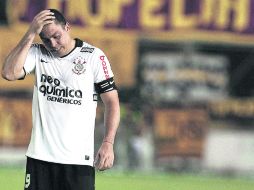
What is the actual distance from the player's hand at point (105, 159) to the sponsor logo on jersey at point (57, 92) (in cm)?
38

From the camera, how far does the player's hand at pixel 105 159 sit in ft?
20.5

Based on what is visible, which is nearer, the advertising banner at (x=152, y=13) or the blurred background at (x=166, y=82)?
the blurred background at (x=166, y=82)

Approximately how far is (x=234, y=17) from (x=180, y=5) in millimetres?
1109

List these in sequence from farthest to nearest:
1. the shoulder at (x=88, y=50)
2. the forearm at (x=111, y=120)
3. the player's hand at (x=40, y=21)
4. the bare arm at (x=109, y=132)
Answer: the shoulder at (x=88, y=50)
the forearm at (x=111, y=120)
the bare arm at (x=109, y=132)
the player's hand at (x=40, y=21)

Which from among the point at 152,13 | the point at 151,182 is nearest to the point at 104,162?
the point at 151,182

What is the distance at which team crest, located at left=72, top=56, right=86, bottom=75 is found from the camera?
6.44 meters

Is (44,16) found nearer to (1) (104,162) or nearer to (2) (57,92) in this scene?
(2) (57,92)

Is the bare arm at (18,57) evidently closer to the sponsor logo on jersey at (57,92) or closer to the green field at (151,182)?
the sponsor logo on jersey at (57,92)

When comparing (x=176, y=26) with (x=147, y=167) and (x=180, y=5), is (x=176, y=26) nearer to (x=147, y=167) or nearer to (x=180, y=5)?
(x=180, y=5)

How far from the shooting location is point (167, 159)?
17.7 meters

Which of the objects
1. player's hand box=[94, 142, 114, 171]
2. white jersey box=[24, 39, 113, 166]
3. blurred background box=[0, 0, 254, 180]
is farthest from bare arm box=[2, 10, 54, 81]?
blurred background box=[0, 0, 254, 180]

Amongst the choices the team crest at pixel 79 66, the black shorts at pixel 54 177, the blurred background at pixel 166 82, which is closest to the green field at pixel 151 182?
the blurred background at pixel 166 82

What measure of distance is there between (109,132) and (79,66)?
51cm

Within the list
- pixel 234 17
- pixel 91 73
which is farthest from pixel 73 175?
pixel 234 17
